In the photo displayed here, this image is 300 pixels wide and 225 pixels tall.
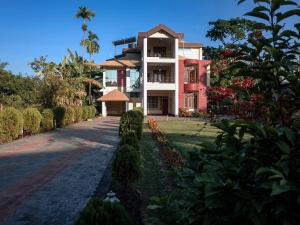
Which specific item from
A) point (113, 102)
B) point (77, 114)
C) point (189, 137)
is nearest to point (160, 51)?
point (113, 102)

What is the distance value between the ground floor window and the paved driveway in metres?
29.2

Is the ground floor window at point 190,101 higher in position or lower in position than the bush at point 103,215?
higher

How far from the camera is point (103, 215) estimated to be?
9.61ft

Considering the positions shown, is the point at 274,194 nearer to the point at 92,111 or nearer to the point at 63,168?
the point at 63,168

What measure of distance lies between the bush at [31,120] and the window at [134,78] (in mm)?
25329

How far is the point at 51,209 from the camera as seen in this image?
6.30 meters

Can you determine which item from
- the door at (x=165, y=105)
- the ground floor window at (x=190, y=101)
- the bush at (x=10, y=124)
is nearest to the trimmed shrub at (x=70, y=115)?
the bush at (x=10, y=124)

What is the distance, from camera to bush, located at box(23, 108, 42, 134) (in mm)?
20052

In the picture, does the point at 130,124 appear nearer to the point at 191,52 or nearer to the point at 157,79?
the point at 157,79

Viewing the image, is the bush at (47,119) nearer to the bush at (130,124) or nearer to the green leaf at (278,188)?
the bush at (130,124)

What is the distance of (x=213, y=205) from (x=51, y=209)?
4.71 m

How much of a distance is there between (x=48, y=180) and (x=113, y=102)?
3832 centimetres

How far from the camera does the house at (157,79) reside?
4219cm

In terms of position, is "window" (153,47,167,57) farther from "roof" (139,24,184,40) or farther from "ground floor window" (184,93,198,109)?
"ground floor window" (184,93,198,109)
